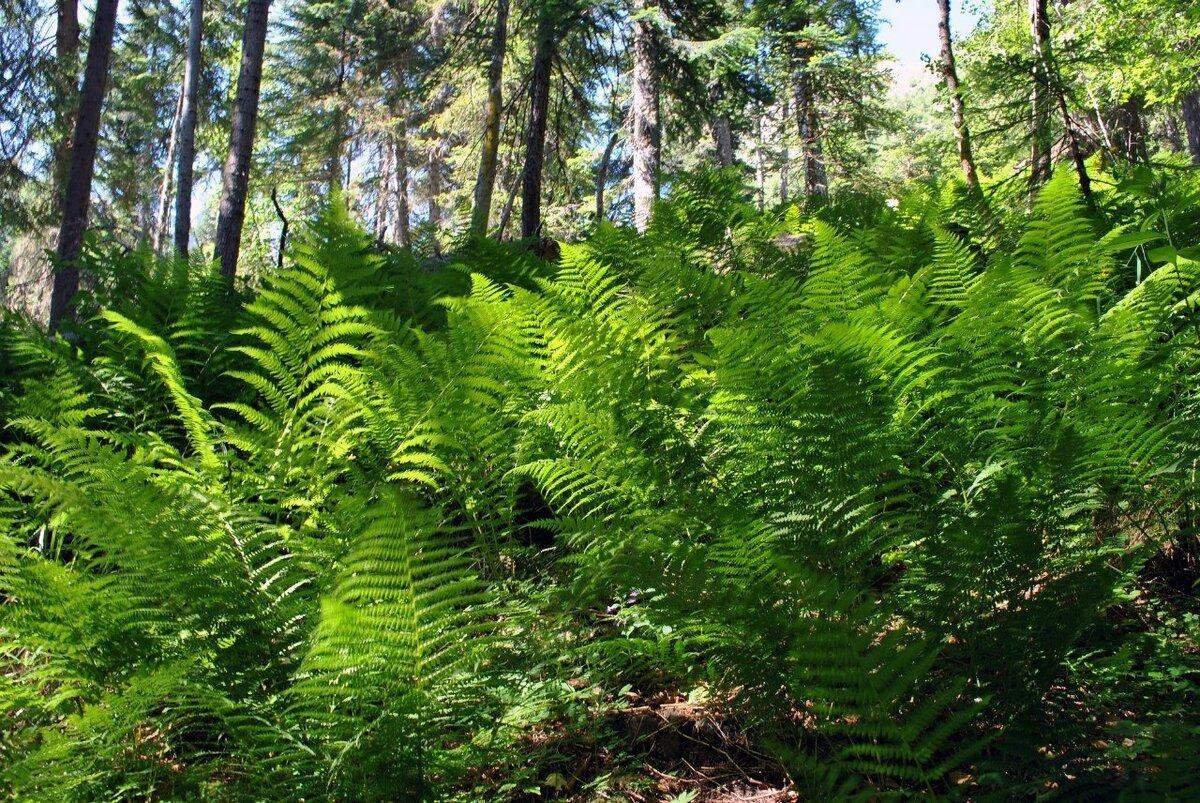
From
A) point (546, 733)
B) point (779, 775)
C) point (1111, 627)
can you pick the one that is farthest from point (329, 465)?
point (1111, 627)

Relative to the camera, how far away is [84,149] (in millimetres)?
8430

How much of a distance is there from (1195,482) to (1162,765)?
1.04m

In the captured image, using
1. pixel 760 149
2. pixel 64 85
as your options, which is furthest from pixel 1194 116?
pixel 64 85

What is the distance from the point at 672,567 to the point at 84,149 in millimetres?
9500

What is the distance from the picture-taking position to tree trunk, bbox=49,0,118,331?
807 centimetres

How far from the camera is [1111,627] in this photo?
1723 mm

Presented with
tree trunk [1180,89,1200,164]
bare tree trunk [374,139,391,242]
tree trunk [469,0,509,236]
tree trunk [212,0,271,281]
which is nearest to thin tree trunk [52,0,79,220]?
tree trunk [212,0,271,281]

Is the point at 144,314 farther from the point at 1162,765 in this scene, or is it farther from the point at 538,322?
the point at 1162,765

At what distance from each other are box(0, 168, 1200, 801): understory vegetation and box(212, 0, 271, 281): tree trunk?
405cm

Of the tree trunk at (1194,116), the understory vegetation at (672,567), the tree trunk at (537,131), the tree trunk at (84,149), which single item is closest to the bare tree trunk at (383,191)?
the tree trunk at (84,149)

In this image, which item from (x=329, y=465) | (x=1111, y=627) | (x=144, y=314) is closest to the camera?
(x=1111, y=627)

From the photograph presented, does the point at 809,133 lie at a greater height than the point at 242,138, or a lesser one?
greater

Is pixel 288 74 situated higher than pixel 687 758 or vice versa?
pixel 288 74

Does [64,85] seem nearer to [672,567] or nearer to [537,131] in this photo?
[537,131]
